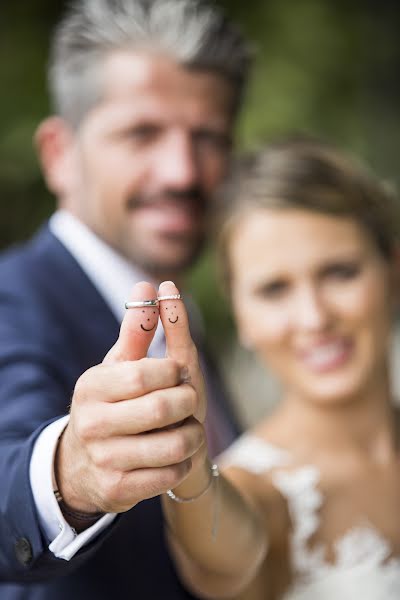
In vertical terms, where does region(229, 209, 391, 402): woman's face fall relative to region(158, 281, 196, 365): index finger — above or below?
below

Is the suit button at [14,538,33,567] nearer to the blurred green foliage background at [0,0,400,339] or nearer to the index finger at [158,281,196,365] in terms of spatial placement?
the index finger at [158,281,196,365]

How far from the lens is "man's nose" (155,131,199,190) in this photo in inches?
86.0

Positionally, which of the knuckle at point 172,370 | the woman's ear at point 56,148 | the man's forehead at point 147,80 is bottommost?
the knuckle at point 172,370

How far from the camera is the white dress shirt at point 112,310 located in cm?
116

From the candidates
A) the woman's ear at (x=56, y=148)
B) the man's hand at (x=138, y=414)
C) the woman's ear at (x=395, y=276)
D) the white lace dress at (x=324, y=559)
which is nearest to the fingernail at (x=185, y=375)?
the man's hand at (x=138, y=414)

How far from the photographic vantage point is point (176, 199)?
2.20 meters

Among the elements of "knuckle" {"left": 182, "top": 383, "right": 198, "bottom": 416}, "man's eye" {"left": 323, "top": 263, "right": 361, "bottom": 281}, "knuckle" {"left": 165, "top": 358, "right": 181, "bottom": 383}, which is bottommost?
"man's eye" {"left": 323, "top": 263, "right": 361, "bottom": 281}

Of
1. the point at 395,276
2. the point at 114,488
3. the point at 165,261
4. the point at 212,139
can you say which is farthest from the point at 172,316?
the point at 212,139

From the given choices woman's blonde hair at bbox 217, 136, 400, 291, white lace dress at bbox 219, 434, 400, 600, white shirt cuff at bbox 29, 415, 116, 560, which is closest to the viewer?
white shirt cuff at bbox 29, 415, 116, 560

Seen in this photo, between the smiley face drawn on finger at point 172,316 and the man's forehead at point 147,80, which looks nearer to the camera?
the smiley face drawn on finger at point 172,316

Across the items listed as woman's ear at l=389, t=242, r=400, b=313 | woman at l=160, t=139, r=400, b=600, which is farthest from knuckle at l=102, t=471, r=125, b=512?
woman's ear at l=389, t=242, r=400, b=313

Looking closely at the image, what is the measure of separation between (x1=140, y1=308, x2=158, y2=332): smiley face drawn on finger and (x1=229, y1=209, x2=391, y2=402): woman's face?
80 cm

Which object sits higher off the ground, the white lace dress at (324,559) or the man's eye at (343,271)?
the man's eye at (343,271)

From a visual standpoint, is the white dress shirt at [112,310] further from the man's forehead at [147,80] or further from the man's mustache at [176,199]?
the man's forehead at [147,80]
